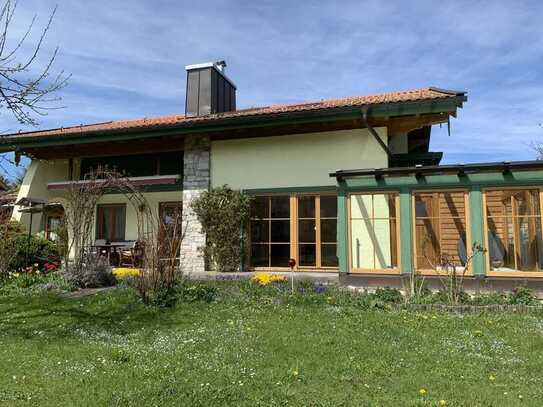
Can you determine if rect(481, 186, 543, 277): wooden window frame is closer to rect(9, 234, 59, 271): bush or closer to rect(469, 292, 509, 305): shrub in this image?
rect(469, 292, 509, 305): shrub

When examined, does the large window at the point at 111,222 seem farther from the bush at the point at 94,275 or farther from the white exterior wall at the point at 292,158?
the bush at the point at 94,275

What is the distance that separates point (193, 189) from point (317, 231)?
388cm

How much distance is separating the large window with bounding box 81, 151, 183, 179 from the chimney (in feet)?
6.48

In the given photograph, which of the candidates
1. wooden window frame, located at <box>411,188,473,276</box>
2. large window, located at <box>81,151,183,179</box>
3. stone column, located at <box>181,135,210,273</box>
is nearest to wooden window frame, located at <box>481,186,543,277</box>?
wooden window frame, located at <box>411,188,473,276</box>

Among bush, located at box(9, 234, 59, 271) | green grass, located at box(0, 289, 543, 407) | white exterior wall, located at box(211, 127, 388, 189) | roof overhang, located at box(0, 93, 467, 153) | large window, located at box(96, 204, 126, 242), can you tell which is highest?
roof overhang, located at box(0, 93, 467, 153)

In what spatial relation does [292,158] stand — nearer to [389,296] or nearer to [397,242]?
[397,242]

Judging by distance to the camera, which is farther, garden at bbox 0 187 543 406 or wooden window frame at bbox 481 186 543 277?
wooden window frame at bbox 481 186 543 277

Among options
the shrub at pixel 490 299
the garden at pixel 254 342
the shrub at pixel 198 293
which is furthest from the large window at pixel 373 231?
the shrub at pixel 198 293

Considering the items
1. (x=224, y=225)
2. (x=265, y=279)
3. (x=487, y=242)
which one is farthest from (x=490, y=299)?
(x=224, y=225)

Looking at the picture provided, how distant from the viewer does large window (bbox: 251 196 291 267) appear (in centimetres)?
1257

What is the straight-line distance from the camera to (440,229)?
9.72 m

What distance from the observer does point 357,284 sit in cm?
971

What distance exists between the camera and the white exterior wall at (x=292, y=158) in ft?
39.1

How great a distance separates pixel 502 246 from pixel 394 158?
4.52m
